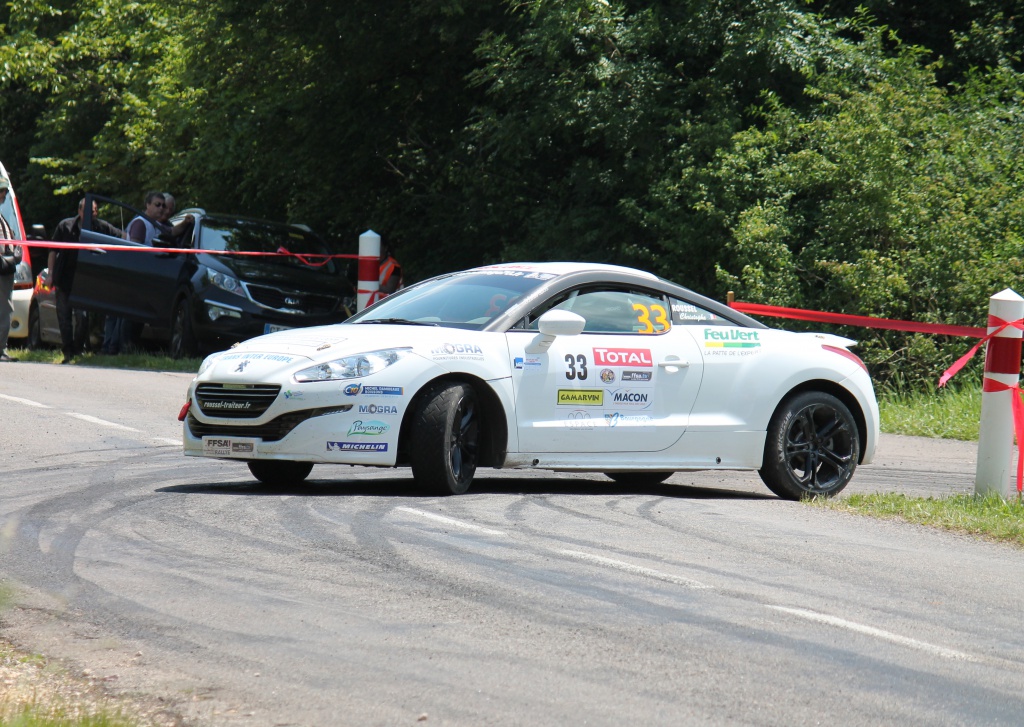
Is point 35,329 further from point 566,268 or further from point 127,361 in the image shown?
point 566,268

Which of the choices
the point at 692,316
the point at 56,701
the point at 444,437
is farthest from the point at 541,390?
the point at 56,701

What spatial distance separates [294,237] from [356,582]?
15.6 metres

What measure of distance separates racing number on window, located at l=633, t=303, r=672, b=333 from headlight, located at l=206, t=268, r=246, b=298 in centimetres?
1066

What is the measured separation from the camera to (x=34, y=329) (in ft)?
81.8

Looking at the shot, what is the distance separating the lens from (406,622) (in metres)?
5.46

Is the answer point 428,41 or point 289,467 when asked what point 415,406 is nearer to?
point 289,467

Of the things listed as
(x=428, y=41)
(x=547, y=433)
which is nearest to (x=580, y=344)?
(x=547, y=433)

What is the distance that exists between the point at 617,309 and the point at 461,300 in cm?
97

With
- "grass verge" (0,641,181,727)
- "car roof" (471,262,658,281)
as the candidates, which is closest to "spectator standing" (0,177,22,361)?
"car roof" (471,262,658,281)

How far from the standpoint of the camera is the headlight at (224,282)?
1936 cm

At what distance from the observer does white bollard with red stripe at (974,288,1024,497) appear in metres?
9.20

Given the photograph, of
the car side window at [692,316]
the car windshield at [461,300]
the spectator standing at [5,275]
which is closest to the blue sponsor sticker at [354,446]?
the car windshield at [461,300]

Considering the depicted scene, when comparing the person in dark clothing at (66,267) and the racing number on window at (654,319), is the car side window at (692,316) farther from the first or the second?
the person in dark clothing at (66,267)

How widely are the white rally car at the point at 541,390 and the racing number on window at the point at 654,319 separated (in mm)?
11
